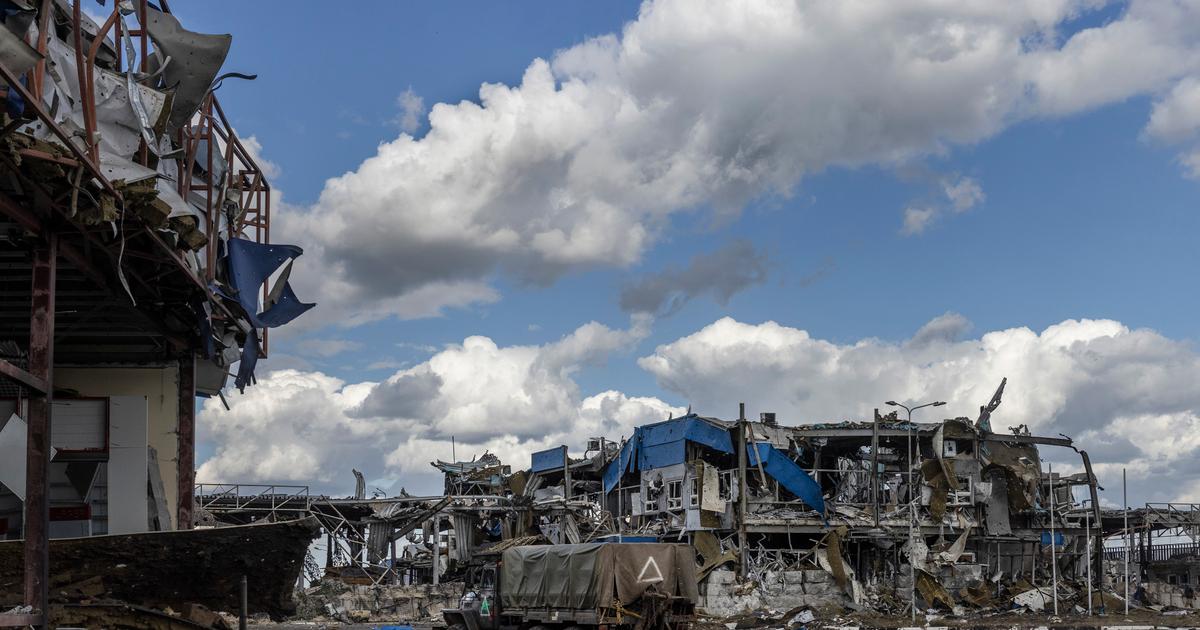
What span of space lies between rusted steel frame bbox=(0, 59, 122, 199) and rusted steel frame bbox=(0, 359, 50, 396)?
2.86 meters

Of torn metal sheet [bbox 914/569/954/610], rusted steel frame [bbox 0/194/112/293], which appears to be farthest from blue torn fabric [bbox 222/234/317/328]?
torn metal sheet [bbox 914/569/954/610]

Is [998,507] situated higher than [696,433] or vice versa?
[696,433]

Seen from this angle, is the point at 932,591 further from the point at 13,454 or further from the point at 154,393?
the point at 13,454

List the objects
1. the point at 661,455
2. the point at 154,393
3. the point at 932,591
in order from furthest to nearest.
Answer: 1. the point at 661,455
2. the point at 932,591
3. the point at 154,393

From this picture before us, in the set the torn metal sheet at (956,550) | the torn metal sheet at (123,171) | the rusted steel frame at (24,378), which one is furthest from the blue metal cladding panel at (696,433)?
the rusted steel frame at (24,378)

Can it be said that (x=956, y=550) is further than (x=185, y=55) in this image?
Yes

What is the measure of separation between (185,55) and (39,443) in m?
8.50

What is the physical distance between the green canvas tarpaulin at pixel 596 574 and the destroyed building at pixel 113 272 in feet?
25.7

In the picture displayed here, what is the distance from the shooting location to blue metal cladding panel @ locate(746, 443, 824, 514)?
1665 inches

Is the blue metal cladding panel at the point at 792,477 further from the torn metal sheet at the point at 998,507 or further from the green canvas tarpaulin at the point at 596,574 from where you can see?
the green canvas tarpaulin at the point at 596,574

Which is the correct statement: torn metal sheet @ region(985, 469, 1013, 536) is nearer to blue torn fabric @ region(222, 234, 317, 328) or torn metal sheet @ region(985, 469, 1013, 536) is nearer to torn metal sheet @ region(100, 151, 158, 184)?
blue torn fabric @ region(222, 234, 317, 328)

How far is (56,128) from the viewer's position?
1495cm

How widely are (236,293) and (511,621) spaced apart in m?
9.34

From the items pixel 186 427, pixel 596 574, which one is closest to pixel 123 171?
pixel 186 427
